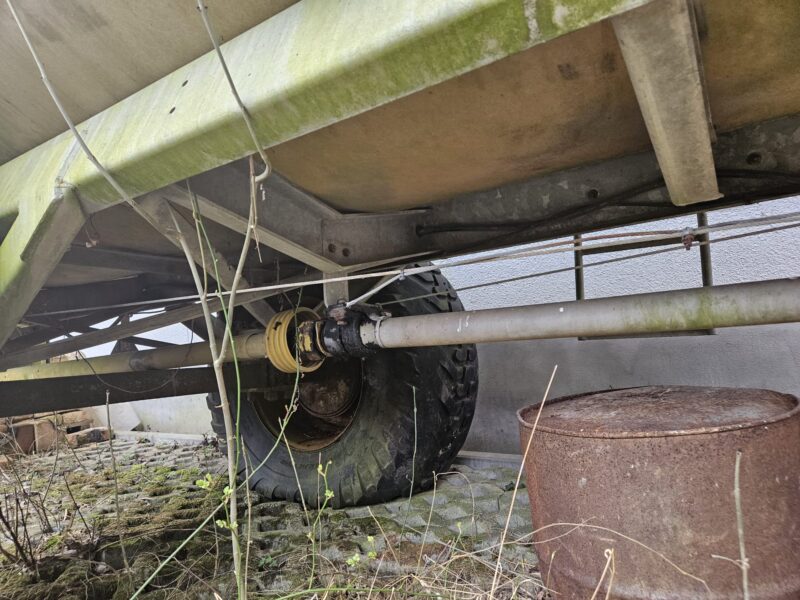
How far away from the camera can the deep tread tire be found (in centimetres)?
235

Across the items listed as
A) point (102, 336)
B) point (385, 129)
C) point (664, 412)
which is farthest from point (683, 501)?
point (102, 336)

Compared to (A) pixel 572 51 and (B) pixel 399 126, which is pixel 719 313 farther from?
(B) pixel 399 126

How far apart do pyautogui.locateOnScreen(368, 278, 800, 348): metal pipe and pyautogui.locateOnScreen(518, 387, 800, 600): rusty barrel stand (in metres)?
0.24

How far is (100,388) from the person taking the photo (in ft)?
6.67

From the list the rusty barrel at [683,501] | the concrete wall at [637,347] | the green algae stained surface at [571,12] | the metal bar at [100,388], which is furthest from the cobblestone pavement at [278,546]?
the green algae stained surface at [571,12]

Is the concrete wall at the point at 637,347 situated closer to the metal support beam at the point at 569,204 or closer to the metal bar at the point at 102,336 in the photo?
the metal support beam at the point at 569,204

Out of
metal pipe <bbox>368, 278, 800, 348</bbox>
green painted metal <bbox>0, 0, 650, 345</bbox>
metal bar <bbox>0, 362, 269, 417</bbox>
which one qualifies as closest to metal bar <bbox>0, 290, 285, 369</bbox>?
metal bar <bbox>0, 362, 269, 417</bbox>

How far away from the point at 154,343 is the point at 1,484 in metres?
1.55

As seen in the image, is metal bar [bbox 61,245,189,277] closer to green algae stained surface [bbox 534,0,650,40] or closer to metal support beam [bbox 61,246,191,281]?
metal support beam [bbox 61,246,191,281]

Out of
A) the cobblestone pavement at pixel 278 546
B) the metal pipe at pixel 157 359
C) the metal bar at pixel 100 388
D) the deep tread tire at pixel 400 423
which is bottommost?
the cobblestone pavement at pixel 278 546

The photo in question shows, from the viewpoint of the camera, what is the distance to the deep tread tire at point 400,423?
2346mm

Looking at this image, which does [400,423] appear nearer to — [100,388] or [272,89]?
[100,388]

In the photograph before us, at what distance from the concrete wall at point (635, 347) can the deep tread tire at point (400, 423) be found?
40.9 inches

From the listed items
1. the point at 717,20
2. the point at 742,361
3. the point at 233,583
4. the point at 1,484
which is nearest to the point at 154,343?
the point at 1,484
